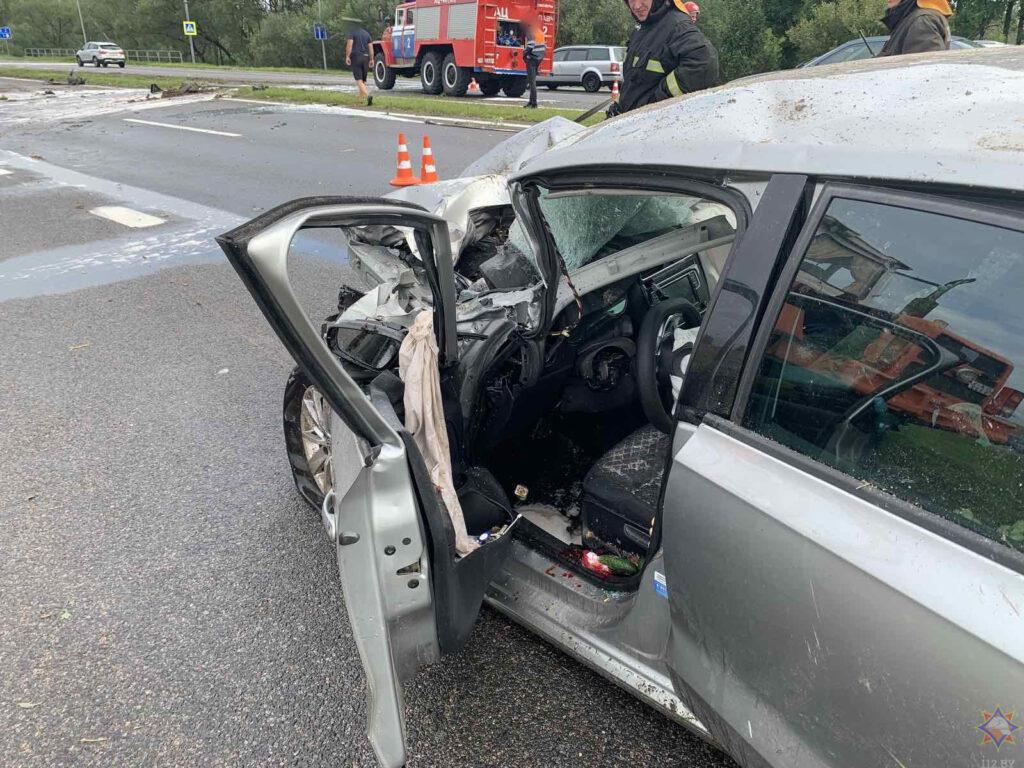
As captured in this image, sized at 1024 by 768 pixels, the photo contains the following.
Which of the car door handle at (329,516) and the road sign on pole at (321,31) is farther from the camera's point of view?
the road sign on pole at (321,31)

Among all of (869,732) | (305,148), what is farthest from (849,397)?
(305,148)

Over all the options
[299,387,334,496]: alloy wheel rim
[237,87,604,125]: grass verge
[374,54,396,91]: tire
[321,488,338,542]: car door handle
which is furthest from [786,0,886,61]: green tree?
[321,488,338,542]: car door handle

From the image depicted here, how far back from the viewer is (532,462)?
2682mm

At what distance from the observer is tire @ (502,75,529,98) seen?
800 inches

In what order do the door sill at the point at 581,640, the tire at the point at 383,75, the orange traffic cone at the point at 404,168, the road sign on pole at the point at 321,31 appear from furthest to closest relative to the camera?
1. the road sign on pole at the point at 321,31
2. the tire at the point at 383,75
3. the orange traffic cone at the point at 404,168
4. the door sill at the point at 581,640

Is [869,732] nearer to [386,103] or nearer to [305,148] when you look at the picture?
[305,148]

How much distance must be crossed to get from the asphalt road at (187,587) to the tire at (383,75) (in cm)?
1873

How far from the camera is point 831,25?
22547 millimetres

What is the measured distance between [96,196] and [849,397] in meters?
9.21

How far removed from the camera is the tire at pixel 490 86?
→ 2009 centimetres

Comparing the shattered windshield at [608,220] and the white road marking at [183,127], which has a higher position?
the shattered windshield at [608,220]

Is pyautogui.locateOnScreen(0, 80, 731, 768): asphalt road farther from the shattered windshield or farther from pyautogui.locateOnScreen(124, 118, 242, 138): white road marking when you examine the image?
pyautogui.locateOnScreen(124, 118, 242, 138): white road marking

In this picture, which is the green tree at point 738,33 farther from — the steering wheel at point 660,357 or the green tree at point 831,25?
the steering wheel at point 660,357

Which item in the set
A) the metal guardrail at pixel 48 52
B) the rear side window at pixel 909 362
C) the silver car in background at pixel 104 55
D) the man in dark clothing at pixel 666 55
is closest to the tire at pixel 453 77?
the man in dark clothing at pixel 666 55
